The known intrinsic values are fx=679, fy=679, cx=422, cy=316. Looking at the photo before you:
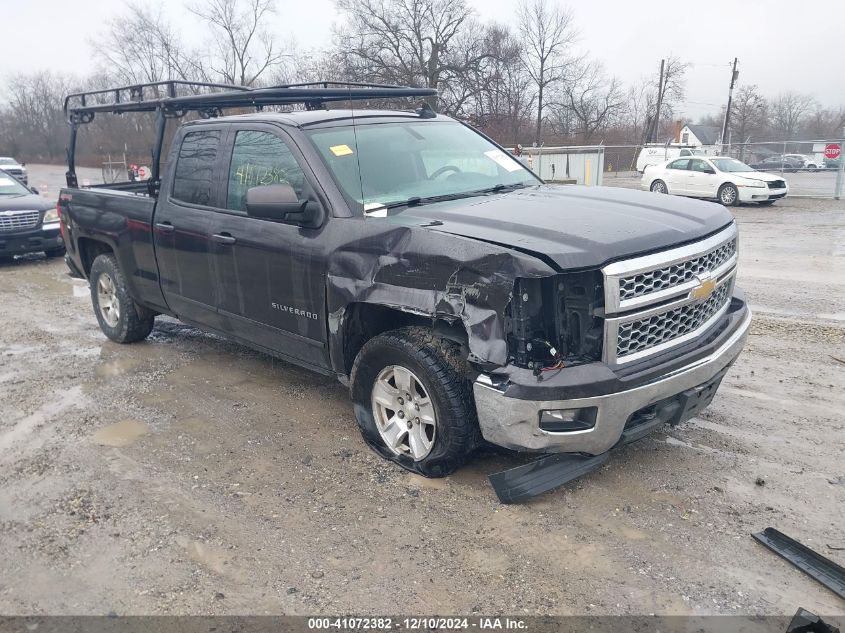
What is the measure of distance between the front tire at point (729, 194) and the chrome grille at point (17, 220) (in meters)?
17.4

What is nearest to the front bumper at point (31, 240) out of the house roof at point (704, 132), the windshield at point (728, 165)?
the windshield at point (728, 165)

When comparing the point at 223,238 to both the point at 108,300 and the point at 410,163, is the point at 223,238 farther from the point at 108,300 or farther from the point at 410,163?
the point at 108,300

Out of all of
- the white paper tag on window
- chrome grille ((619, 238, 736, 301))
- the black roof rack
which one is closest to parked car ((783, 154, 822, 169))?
the white paper tag on window

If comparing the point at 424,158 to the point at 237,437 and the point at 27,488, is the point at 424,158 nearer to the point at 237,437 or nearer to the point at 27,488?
the point at 237,437

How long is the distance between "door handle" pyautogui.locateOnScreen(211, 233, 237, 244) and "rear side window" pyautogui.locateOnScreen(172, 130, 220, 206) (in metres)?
0.32

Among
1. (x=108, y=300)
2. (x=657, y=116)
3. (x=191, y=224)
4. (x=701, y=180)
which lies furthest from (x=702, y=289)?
(x=657, y=116)

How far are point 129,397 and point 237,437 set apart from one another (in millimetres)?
1313

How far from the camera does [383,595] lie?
9.47 ft

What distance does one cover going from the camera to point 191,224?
5.03 meters

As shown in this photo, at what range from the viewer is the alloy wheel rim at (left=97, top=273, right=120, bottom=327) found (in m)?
6.55

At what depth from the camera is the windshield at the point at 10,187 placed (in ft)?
39.6

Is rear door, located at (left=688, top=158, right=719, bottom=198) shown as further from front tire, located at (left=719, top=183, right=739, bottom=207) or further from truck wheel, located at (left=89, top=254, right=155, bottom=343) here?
truck wheel, located at (left=89, top=254, right=155, bottom=343)

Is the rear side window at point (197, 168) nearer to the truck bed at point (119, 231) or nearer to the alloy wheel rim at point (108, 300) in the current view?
the truck bed at point (119, 231)

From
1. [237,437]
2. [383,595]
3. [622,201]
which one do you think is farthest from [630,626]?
[237,437]
